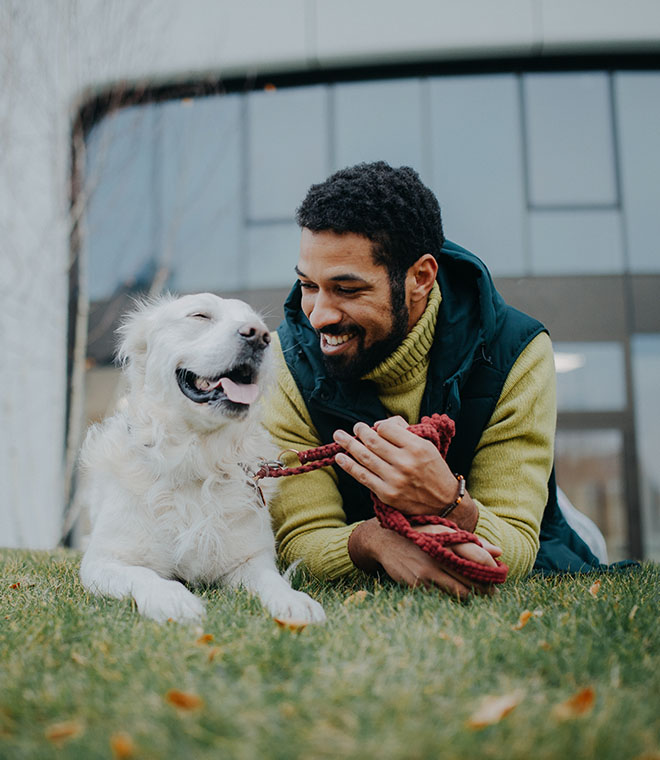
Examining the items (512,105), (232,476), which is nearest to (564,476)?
(512,105)

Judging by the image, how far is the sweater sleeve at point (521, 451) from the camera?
241 cm

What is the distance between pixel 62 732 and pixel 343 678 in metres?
0.48

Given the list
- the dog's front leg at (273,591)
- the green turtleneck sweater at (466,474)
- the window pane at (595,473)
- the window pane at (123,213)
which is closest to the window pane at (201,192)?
the window pane at (123,213)

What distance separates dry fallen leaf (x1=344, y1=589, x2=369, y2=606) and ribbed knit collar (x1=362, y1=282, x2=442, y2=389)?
2.66ft

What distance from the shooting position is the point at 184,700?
118 cm

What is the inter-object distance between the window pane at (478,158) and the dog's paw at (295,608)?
5912mm

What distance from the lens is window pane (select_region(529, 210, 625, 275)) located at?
7.24 metres

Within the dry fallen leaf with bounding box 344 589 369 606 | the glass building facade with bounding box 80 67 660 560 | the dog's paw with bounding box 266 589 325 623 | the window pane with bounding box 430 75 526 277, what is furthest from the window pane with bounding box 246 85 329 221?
the dog's paw with bounding box 266 589 325 623

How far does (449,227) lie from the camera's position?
296 inches

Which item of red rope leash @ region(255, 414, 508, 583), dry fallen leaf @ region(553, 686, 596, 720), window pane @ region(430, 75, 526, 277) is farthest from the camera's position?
window pane @ region(430, 75, 526, 277)

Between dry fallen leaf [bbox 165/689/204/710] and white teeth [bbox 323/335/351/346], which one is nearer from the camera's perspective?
dry fallen leaf [bbox 165/689/204/710]

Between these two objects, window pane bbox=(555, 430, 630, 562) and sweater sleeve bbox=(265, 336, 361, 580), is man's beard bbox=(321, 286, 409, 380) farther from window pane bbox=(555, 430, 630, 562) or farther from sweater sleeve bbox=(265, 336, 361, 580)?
window pane bbox=(555, 430, 630, 562)

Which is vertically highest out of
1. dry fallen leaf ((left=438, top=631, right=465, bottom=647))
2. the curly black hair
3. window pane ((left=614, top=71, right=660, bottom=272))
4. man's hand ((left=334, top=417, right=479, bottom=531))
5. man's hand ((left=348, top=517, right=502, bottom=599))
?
window pane ((left=614, top=71, right=660, bottom=272))

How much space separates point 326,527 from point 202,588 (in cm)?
48
